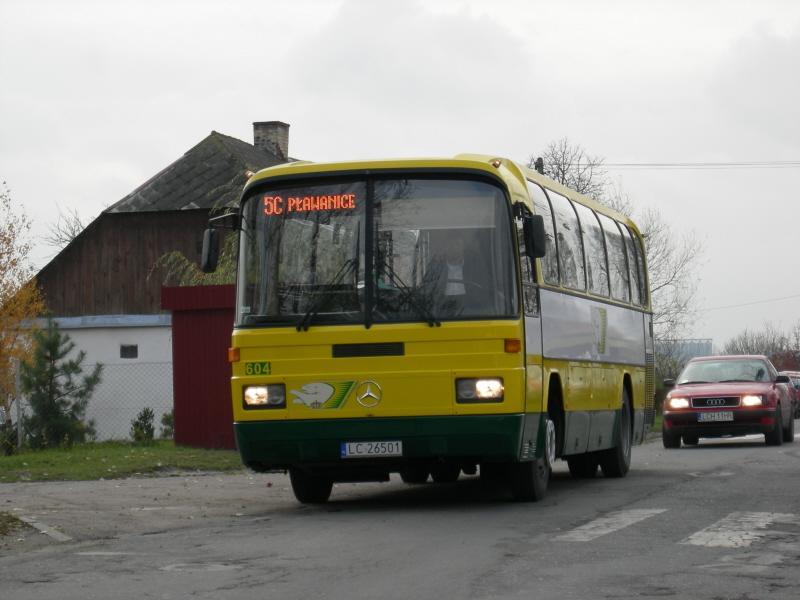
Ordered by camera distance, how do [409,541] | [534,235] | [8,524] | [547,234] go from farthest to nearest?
[547,234]
[534,235]
[8,524]
[409,541]

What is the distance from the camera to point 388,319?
1422 cm

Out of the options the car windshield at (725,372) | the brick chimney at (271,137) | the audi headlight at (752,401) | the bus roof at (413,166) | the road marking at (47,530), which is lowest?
the road marking at (47,530)

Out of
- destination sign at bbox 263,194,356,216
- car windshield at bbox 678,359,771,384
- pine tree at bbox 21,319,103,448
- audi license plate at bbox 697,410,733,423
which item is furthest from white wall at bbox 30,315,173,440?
destination sign at bbox 263,194,356,216

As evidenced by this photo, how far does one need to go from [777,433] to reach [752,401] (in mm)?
755

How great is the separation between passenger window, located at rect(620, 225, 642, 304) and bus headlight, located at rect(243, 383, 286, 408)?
8365mm

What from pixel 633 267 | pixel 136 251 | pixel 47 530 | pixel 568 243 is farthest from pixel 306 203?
pixel 136 251

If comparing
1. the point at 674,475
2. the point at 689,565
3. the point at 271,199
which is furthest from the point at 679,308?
the point at 689,565

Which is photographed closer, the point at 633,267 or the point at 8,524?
the point at 8,524

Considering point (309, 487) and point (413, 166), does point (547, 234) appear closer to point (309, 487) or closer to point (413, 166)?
point (413, 166)

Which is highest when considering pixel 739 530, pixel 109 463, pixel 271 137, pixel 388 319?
pixel 271 137

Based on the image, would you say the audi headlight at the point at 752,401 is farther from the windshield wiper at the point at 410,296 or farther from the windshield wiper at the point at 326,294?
the windshield wiper at the point at 326,294

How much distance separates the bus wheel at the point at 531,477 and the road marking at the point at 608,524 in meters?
1.15

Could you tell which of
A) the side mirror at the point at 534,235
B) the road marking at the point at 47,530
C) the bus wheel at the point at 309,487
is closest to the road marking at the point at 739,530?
A: the side mirror at the point at 534,235

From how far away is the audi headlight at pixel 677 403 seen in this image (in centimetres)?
2861
